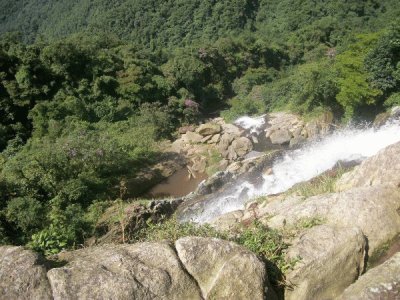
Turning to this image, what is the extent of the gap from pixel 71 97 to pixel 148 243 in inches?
1056

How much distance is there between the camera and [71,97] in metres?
30.1

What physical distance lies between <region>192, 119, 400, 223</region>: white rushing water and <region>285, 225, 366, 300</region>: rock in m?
10.7

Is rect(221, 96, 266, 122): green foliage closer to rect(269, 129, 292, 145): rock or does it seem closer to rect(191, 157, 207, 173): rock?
rect(269, 129, 292, 145): rock

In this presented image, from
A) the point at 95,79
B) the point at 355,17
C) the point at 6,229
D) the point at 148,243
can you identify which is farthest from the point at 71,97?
the point at 355,17

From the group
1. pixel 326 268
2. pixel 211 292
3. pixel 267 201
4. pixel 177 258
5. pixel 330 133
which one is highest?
pixel 177 258

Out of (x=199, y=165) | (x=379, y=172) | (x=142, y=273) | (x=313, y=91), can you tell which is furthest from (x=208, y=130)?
(x=142, y=273)

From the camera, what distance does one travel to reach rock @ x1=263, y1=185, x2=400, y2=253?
7609mm

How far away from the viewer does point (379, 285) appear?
19.2 ft

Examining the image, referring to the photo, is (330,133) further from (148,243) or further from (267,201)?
(148,243)

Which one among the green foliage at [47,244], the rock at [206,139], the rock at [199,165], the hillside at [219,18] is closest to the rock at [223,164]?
the rock at [199,165]

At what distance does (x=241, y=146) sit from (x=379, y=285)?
2053 centimetres

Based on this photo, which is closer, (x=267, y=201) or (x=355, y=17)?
(x=267, y=201)

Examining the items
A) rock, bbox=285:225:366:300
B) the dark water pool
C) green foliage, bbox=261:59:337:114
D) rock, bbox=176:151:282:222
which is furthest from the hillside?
rock, bbox=285:225:366:300

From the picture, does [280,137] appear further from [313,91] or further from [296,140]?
[313,91]
